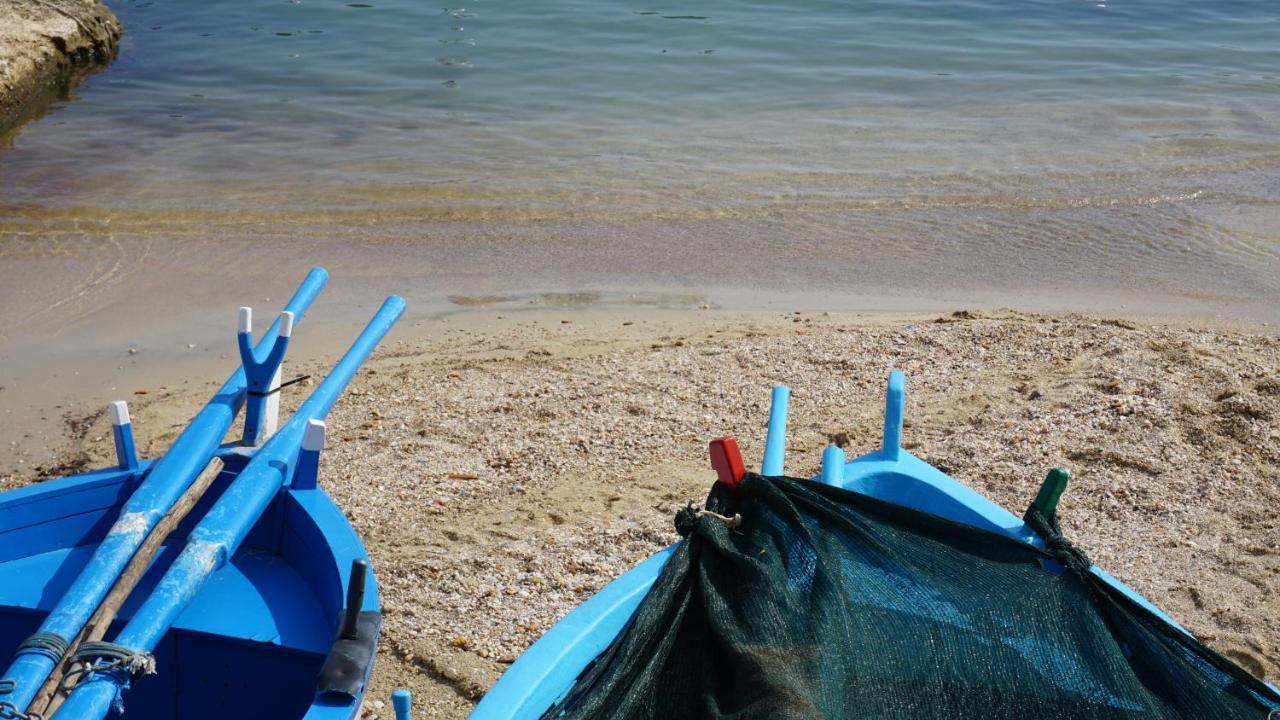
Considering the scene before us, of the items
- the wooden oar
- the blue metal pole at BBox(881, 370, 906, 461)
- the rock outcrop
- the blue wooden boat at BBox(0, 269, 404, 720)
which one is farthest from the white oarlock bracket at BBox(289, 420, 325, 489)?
the rock outcrop

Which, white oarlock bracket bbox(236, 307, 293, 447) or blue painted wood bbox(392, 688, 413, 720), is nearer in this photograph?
blue painted wood bbox(392, 688, 413, 720)

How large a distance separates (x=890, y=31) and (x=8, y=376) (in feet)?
45.1

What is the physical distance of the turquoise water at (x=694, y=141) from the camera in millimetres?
9391

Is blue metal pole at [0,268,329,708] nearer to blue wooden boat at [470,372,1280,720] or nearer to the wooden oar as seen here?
the wooden oar

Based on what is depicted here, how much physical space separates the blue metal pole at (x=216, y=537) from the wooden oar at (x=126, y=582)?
10 centimetres

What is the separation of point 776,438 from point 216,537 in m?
1.68

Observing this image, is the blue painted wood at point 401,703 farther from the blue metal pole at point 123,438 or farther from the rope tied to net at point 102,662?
the blue metal pole at point 123,438

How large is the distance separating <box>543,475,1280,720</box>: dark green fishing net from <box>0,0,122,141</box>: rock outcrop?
11.4 meters

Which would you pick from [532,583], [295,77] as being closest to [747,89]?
[295,77]

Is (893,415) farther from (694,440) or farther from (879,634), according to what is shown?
(694,440)

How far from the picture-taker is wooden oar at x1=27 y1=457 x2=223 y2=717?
8.89 ft

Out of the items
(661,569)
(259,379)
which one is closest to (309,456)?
(259,379)

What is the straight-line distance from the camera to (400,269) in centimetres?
866

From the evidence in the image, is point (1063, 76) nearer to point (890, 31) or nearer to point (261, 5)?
point (890, 31)
